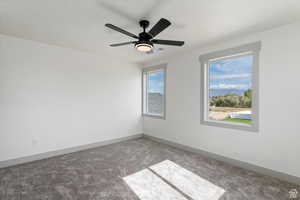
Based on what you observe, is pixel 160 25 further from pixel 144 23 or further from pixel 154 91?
pixel 154 91

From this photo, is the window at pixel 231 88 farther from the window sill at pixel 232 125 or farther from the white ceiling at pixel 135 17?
the white ceiling at pixel 135 17

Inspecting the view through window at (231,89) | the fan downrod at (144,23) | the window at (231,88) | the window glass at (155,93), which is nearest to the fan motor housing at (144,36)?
the fan downrod at (144,23)

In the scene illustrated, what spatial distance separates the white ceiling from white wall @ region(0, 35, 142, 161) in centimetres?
55

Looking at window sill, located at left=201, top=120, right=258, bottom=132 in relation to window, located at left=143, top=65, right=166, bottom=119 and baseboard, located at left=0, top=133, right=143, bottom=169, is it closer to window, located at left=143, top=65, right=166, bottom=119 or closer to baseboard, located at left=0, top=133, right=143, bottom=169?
window, located at left=143, top=65, right=166, bottom=119

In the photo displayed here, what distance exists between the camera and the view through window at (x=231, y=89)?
2.88 m

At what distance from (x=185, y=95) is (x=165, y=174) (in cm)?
201

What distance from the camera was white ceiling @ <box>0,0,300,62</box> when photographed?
1881 millimetres

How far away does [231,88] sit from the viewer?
3.13 m

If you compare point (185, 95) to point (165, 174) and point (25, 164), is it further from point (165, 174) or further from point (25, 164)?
point (25, 164)

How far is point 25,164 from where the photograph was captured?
294cm

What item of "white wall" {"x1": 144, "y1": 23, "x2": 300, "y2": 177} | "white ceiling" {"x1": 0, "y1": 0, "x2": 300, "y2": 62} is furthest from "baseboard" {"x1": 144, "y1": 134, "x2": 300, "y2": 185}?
"white ceiling" {"x1": 0, "y1": 0, "x2": 300, "y2": 62}

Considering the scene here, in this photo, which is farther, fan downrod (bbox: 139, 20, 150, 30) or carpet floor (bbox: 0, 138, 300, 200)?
fan downrod (bbox: 139, 20, 150, 30)

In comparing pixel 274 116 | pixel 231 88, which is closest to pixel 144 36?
pixel 231 88

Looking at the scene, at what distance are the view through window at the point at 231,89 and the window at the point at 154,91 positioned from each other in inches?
56.3
